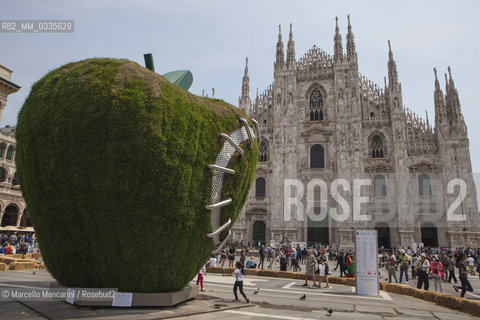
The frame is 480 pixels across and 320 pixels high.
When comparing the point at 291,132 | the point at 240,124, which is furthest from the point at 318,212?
the point at 240,124

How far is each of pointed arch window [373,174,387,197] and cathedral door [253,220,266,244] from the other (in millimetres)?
11909

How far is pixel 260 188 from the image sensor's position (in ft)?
115

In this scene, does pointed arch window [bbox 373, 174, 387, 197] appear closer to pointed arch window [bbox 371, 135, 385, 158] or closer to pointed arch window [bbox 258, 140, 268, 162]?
pointed arch window [bbox 371, 135, 385, 158]

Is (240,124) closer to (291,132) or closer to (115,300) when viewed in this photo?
(115,300)

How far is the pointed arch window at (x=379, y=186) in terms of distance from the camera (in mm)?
31156

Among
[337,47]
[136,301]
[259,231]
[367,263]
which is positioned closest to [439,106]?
[337,47]

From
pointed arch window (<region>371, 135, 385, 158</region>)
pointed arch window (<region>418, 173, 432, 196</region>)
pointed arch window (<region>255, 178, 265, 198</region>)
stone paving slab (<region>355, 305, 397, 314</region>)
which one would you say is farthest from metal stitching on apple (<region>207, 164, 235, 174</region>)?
Answer: pointed arch window (<region>371, 135, 385, 158</region>)

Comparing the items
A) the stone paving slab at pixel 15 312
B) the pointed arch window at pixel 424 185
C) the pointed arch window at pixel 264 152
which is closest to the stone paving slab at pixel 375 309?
the stone paving slab at pixel 15 312

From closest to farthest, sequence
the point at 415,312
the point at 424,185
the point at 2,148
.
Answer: the point at 415,312, the point at 424,185, the point at 2,148

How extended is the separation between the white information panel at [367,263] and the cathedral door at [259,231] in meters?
22.4

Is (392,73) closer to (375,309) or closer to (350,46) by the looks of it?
(350,46)

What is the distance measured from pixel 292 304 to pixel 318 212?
24.5m

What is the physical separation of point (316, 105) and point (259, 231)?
15.4m

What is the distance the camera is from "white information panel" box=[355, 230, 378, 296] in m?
11.3
